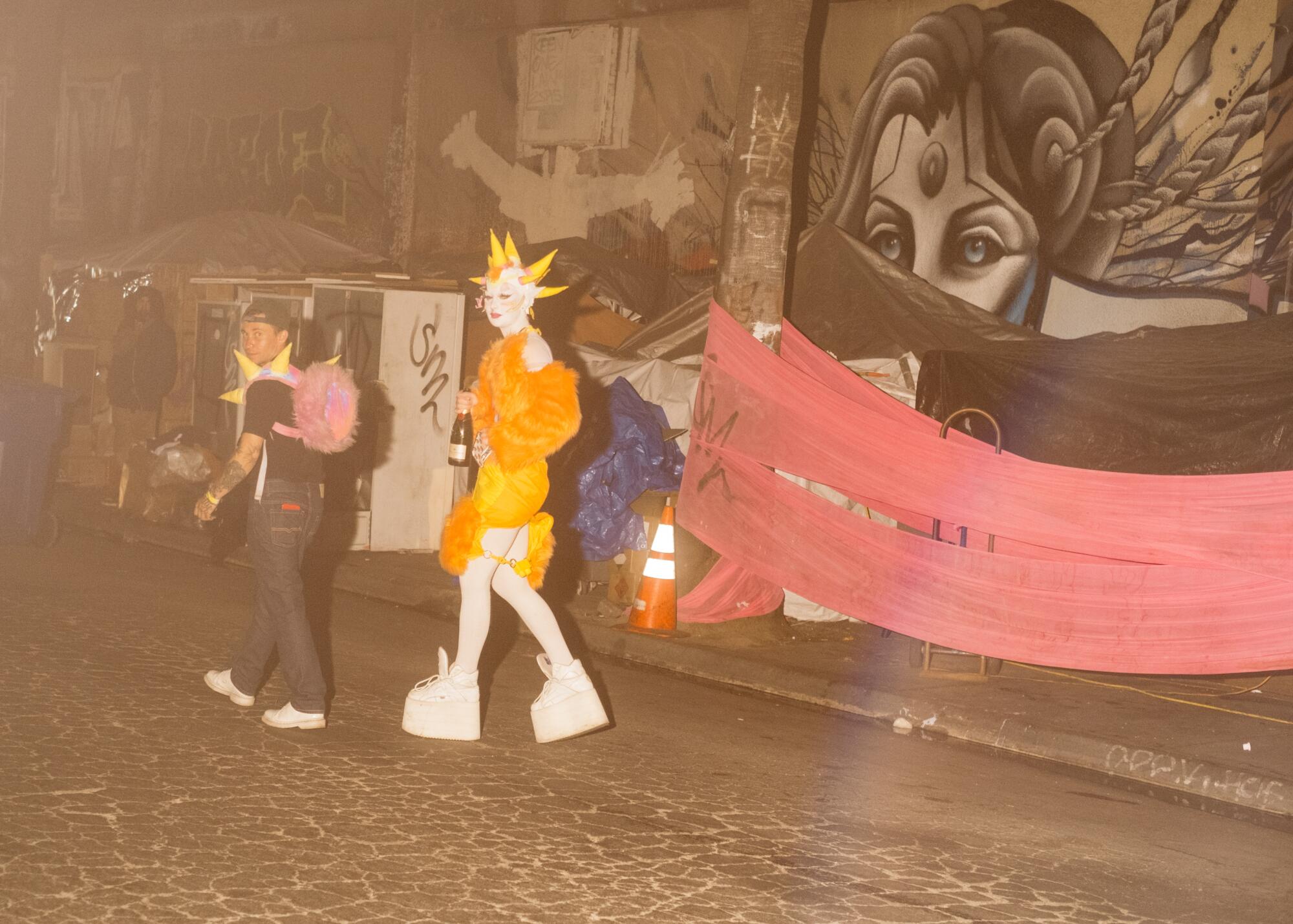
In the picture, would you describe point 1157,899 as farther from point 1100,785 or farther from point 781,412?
point 781,412

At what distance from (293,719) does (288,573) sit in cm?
65

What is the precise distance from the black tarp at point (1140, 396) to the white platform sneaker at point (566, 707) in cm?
394

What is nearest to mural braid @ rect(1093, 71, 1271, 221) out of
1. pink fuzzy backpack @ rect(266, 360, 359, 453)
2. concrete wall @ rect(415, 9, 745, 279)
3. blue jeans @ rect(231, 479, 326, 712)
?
concrete wall @ rect(415, 9, 745, 279)

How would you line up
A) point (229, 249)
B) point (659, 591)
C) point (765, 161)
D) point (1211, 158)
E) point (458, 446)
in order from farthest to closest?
point (229, 249) < point (1211, 158) < point (765, 161) < point (659, 591) < point (458, 446)

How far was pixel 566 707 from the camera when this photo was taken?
689 centimetres

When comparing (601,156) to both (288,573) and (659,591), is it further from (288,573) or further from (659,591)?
(288,573)

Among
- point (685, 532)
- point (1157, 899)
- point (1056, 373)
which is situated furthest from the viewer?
point (685, 532)

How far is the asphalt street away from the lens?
15.6 feet

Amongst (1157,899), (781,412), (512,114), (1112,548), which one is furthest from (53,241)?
(1157,899)

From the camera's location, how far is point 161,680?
301 inches

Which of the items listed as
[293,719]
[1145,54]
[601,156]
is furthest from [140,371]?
[293,719]

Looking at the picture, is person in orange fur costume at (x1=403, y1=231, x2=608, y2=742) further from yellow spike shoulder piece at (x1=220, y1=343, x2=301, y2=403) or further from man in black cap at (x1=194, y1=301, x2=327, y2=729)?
yellow spike shoulder piece at (x1=220, y1=343, x2=301, y2=403)

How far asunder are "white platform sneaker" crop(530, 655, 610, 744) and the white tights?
7 cm

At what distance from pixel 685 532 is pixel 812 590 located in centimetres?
161
